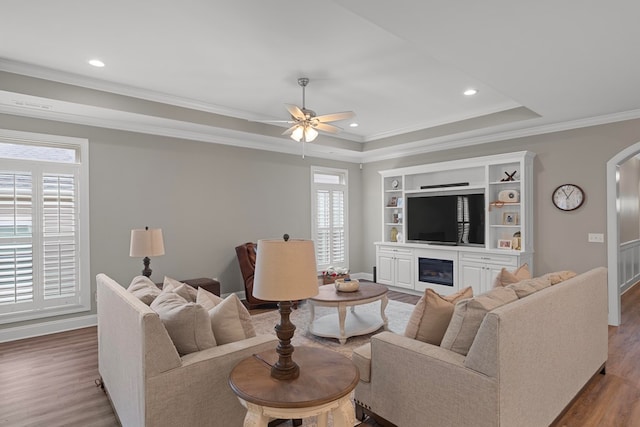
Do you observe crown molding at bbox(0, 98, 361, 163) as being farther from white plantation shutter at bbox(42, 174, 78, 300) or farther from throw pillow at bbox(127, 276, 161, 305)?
throw pillow at bbox(127, 276, 161, 305)

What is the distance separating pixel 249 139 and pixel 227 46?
263 centimetres

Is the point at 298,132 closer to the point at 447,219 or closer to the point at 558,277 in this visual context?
Answer: the point at 558,277

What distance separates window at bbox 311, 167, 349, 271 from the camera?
7016 millimetres

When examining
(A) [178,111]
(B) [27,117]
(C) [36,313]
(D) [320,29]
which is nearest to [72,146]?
(B) [27,117]

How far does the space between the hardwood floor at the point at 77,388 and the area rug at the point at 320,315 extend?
1453mm

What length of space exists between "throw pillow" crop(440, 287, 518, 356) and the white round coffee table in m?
1.82

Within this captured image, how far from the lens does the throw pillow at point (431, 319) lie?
2.25 metres

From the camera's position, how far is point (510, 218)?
5.46 metres

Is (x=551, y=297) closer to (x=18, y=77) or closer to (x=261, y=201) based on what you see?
(x=261, y=201)

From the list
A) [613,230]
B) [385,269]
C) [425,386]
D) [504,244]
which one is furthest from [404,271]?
[425,386]

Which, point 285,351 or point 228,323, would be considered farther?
point 228,323

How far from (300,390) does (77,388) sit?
247cm

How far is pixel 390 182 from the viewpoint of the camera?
720 cm

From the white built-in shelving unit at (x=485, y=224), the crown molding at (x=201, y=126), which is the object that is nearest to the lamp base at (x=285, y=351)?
the crown molding at (x=201, y=126)
